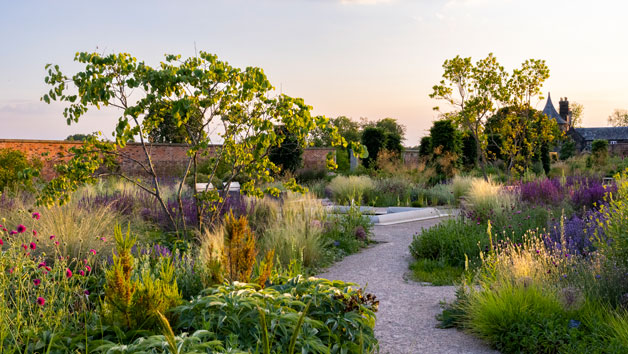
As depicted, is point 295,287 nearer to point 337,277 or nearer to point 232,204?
point 337,277

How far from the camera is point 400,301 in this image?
5180mm

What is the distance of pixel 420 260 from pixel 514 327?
305 cm

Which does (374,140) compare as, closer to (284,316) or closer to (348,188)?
(348,188)

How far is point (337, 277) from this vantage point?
20.6ft

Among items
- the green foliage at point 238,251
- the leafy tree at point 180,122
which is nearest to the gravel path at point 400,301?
the green foliage at point 238,251

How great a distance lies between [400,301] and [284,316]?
8.45 feet

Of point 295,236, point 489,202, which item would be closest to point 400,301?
point 295,236

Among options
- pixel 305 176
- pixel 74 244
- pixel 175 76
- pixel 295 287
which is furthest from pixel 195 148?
pixel 305 176

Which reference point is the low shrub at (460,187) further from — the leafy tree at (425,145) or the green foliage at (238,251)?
the green foliage at (238,251)

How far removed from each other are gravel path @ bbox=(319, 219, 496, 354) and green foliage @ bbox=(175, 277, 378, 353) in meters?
0.42

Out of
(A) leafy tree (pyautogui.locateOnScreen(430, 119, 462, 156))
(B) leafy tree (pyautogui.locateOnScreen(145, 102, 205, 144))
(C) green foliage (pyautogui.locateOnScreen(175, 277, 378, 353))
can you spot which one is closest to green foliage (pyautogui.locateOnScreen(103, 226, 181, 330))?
(C) green foliage (pyautogui.locateOnScreen(175, 277, 378, 353))

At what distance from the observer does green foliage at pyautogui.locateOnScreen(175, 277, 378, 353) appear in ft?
9.47

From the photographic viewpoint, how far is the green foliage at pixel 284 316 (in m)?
2.89

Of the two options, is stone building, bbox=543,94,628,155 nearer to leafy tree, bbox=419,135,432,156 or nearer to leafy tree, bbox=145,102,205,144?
leafy tree, bbox=419,135,432,156
